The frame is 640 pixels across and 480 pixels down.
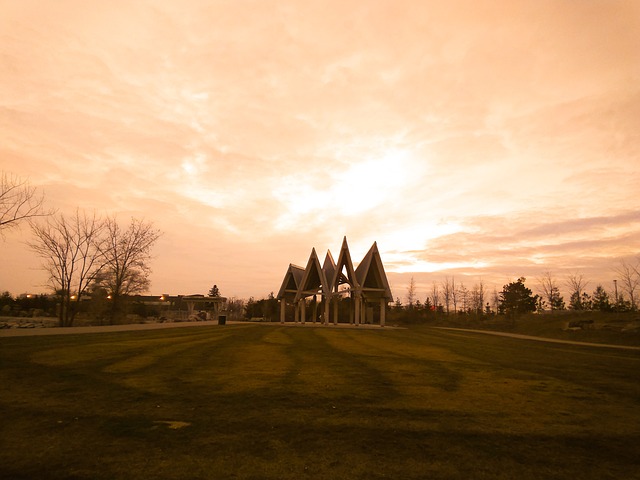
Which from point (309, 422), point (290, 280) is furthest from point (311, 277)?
point (309, 422)

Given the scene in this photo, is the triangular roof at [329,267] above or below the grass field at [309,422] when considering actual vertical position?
above

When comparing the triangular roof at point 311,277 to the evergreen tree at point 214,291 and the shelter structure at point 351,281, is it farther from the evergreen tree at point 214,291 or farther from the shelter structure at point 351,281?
the evergreen tree at point 214,291

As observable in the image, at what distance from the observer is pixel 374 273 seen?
43.0 meters

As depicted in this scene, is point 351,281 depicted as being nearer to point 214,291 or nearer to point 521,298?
point 521,298

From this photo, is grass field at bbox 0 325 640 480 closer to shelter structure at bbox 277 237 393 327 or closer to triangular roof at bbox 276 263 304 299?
shelter structure at bbox 277 237 393 327

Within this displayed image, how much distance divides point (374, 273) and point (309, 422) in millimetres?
37808

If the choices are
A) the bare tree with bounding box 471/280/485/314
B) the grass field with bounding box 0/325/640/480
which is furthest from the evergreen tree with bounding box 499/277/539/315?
the grass field with bounding box 0/325/640/480

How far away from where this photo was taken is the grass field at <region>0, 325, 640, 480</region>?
423 centimetres

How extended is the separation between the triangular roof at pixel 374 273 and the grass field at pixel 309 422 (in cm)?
2962

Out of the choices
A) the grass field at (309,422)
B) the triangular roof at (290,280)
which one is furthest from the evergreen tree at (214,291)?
→ the grass field at (309,422)

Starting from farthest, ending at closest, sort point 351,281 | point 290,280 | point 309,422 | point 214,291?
point 214,291
point 290,280
point 351,281
point 309,422

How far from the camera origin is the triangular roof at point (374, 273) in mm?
40406

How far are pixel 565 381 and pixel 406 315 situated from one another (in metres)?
50.8

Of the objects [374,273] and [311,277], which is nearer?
[374,273]
